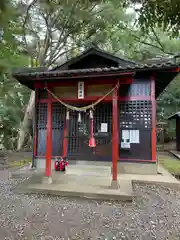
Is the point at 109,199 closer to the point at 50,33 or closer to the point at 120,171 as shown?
the point at 120,171

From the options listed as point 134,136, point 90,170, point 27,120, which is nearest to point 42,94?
point 90,170

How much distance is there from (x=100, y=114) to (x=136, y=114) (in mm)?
1219

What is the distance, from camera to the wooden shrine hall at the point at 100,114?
5.31 meters

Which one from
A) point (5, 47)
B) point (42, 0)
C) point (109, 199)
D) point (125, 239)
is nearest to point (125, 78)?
point (109, 199)

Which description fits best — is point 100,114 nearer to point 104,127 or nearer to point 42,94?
point 104,127

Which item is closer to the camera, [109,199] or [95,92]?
[109,199]

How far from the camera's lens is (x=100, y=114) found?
6.82 meters

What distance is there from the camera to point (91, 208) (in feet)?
12.7

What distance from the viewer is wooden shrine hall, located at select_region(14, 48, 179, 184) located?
5.31 meters

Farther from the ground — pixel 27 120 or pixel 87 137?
pixel 27 120

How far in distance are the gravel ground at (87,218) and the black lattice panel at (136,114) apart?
241 centimetres

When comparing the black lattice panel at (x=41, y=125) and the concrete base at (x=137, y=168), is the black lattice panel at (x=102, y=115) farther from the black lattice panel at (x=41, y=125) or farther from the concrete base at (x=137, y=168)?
the black lattice panel at (x=41, y=125)

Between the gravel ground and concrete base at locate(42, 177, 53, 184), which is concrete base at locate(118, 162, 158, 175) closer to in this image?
the gravel ground

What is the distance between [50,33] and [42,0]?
12.3 metres
